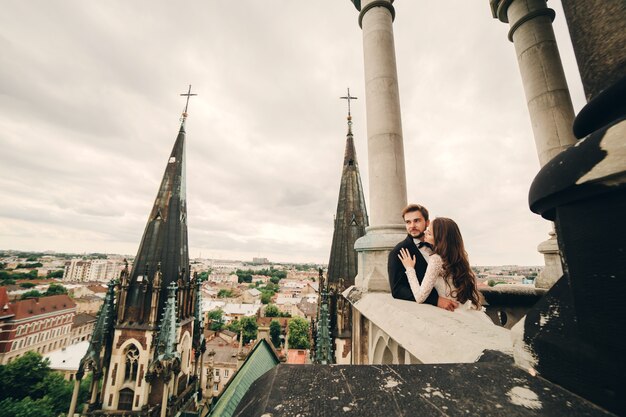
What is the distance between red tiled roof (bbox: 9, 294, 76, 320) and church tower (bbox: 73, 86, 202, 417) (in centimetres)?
6034

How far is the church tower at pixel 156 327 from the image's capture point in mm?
14766

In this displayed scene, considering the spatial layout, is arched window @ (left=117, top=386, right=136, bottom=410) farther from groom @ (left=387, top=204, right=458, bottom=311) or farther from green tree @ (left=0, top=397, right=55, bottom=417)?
green tree @ (left=0, top=397, right=55, bottom=417)

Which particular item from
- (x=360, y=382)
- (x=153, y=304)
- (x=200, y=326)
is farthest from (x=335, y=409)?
(x=200, y=326)

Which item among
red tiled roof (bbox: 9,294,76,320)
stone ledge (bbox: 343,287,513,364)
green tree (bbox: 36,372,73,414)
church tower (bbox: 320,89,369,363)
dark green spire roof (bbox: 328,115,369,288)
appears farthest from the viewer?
red tiled roof (bbox: 9,294,76,320)

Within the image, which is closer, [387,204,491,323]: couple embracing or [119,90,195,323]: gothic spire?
[387,204,491,323]: couple embracing

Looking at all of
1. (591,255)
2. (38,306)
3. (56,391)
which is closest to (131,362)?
(591,255)

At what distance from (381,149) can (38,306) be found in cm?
8465

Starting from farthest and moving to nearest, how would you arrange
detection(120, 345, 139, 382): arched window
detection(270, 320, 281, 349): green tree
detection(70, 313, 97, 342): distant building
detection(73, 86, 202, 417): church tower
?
detection(70, 313, 97, 342): distant building → detection(270, 320, 281, 349): green tree → detection(120, 345, 139, 382): arched window → detection(73, 86, 202, 417): church tower

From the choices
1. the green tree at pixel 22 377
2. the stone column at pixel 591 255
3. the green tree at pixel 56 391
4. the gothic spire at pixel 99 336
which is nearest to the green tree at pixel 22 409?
the green tree at pixel 56 391

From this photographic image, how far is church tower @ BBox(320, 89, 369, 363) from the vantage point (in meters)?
13.2

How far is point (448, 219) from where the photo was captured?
327 centimetres

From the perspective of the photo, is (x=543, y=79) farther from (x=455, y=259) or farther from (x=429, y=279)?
(x=429, y=279)

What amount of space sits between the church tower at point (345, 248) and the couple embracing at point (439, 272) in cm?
1005

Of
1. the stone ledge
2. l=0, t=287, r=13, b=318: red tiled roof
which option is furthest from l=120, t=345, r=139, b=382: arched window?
l=0, t=287, r=13, b=318: red tiled roof
